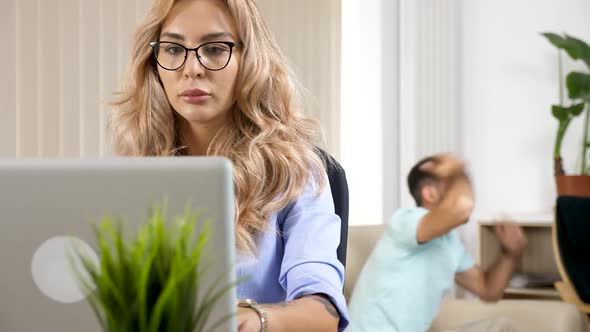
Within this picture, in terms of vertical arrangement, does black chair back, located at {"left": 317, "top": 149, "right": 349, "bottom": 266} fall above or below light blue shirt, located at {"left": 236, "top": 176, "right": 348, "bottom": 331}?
above

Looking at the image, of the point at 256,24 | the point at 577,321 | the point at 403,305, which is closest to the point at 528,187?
the point at 577,321

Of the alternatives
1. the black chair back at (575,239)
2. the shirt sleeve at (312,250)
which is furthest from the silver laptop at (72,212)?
the black chair back at (575,239)

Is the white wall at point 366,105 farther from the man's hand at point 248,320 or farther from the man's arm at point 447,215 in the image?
the man's hand at point 248,320

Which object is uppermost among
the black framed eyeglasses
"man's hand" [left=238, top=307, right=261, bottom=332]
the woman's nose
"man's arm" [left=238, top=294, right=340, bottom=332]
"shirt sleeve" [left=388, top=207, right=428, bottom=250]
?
the black framed eyeglasses

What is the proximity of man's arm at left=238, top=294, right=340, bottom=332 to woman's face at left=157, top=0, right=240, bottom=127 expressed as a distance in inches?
18.3

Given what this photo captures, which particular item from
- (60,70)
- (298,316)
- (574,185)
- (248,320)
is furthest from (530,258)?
(248,320)

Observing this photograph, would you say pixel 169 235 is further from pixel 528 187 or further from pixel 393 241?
pixel 528 187

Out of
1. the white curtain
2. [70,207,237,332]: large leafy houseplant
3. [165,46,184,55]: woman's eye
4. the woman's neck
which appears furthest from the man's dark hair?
[70,207,237,332]: large leafy houseplant

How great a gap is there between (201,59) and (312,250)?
17.0 inches

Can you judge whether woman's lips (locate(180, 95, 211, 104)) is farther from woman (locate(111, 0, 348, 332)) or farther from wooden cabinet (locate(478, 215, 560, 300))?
wooden cabinet (locate(478, 215, 560, 300))

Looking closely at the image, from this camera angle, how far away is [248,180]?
72.4 inches

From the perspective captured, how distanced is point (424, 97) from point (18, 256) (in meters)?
4.73

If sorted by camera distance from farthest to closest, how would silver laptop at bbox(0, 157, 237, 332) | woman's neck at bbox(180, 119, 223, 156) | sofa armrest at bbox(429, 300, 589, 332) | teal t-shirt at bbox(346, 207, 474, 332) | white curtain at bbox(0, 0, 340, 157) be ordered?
1. white curtain at bbox(0, 0, 340, 157)
2. sofa armrest at bbox(429, 300, 589, 332)
3. teal t-shirt at bbox(346, 207, 474, 332)
4. woman's neck at bbox(180, 119, 223, 156)
5. silver laptop at bbox(0, 157, 237, 332)

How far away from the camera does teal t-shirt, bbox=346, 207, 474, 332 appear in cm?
325
